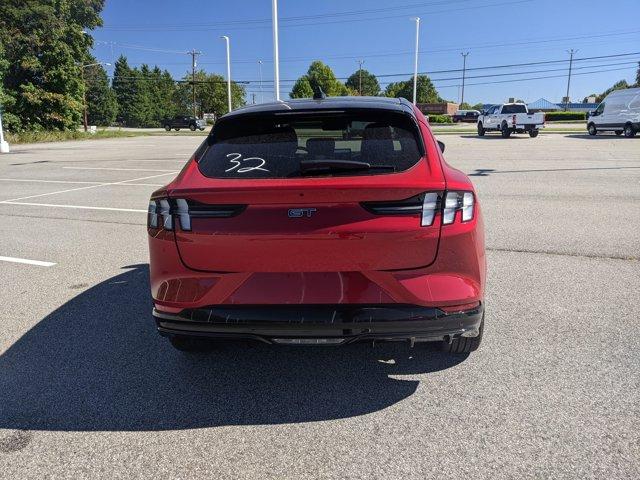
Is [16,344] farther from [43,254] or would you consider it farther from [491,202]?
[491,202]

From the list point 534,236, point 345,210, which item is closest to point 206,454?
point 345,210

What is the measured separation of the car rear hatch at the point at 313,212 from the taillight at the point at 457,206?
0.06 m

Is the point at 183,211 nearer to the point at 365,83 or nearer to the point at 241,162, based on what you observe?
the point at 241,162

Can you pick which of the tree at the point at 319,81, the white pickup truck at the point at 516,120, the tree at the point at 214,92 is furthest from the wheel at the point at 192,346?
the tree at the point at 214,92

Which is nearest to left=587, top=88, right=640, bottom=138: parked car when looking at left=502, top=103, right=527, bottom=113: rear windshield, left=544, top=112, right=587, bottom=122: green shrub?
left=502, top=103, right=527, bottom=113: rear windshield

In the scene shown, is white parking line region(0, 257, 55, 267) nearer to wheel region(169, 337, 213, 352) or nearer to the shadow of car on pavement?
the shadow of car on pavement

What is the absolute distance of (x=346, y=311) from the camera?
2527 millimetres

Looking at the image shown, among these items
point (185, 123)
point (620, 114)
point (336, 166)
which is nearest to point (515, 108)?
point (620, 114)

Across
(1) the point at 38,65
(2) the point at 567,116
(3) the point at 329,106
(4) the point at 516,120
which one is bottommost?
(3) the point at 329,106

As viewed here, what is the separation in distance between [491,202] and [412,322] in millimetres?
7290

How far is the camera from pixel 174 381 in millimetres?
3170

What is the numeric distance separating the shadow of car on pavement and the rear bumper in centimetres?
27

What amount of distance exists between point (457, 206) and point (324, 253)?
2.38 feet

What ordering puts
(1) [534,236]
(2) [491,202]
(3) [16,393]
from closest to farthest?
(3) [16,393] → (1) [534,236] → (2) [491,202]
